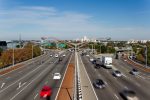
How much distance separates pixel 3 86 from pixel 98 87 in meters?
16.9

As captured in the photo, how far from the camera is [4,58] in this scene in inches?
4508

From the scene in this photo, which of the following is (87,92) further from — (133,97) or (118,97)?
(133,97)

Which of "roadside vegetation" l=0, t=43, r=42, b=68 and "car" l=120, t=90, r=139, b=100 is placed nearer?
"car" l=120, t=90, r=139, b=100

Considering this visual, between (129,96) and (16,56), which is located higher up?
(129,96)

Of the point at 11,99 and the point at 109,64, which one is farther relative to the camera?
the point at 109,64

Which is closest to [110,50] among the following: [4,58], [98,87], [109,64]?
[4,58]

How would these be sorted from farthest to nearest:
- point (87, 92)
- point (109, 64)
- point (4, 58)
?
1. point (4, 58)
2. point (109, 64)
3. point (87, 92)

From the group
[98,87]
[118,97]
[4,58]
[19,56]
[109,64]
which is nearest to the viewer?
[118,97]

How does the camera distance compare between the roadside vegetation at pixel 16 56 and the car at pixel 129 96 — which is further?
the roadside vegetation at pixel 16 56

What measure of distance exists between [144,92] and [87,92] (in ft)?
29.7

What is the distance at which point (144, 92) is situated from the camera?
139ft

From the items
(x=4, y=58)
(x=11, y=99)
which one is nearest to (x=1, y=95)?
(x=11, y=99)

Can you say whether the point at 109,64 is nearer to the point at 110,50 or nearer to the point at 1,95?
the point at 1,95

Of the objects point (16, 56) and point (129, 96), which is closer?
point (129, 96)
